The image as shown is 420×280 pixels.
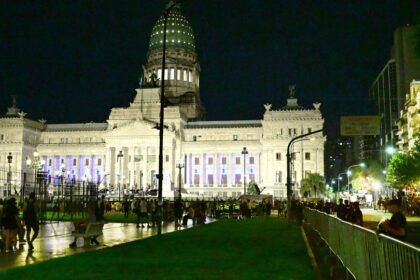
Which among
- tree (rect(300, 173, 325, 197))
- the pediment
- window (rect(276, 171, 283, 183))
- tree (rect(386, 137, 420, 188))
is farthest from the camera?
the pediment

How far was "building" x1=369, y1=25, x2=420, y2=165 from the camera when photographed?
15544 cm

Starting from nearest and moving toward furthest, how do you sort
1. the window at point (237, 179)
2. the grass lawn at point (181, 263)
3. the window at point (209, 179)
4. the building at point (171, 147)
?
1. the grass lawn at point (181, 263)
2. the building at point (171, 147)
3. the window at point (237, 179)
4. the window at point (209, 179)

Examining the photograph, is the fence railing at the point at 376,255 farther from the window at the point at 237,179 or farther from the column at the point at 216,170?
the column at the point at 216,170

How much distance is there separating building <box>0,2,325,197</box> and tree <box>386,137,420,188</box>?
3602 cm

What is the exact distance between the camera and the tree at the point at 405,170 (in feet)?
226

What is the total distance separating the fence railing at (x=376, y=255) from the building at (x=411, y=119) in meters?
88.1

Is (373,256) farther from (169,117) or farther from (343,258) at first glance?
(169,117)

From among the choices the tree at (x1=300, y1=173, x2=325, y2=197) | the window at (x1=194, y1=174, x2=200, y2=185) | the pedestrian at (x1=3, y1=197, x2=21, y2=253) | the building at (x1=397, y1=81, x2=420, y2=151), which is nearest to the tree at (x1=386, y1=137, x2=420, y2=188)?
the building at (x1=397, y1=81, x2=420, y2=151)

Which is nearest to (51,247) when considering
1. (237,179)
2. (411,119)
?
(411,119)

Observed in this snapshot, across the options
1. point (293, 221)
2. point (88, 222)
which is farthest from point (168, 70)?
point (88, 222)

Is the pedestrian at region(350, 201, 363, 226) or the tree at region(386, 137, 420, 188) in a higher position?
the tree at region(386, 137, 420, 188)

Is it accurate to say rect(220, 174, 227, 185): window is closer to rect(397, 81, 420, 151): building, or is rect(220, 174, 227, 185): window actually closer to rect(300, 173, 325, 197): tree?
rect(300, 173, 325, 197): tree

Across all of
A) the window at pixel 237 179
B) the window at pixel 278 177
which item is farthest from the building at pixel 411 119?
the window at pixel 237 179

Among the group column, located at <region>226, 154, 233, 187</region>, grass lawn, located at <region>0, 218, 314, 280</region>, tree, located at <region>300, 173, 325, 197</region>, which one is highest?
column, located at <region>226, 154, 233, 187</region>
